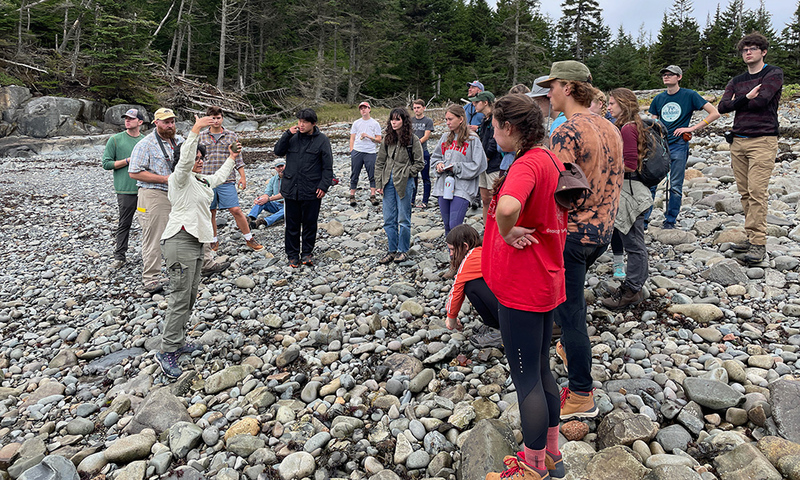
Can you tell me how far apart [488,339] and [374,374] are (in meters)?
1.14

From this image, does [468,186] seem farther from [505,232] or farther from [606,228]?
[505,232]

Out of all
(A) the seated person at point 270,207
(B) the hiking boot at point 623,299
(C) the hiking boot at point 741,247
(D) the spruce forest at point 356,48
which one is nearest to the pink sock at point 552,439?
(B) the hiking boot at point 623,299

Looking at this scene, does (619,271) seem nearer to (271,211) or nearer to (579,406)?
(579,406)

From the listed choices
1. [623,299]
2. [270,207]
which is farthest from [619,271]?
[270,207]

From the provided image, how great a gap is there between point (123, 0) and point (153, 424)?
4087 cm

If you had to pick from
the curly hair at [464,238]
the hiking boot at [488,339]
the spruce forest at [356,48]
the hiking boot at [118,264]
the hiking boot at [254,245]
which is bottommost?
the hiking boot at [488,339]

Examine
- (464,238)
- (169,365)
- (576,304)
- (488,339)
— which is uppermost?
(464,238)

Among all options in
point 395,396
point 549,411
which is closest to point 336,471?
point 395,396

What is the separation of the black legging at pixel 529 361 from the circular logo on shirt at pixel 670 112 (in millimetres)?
5673

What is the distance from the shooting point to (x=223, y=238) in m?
8.62

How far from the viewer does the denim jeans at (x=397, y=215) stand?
21.8ft

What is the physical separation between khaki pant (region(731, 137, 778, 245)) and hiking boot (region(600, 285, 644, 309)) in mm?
1991

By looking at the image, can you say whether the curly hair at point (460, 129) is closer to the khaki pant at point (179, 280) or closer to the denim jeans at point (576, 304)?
the denim jeans at point (576, 304)

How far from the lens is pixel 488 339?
14.4 ft
